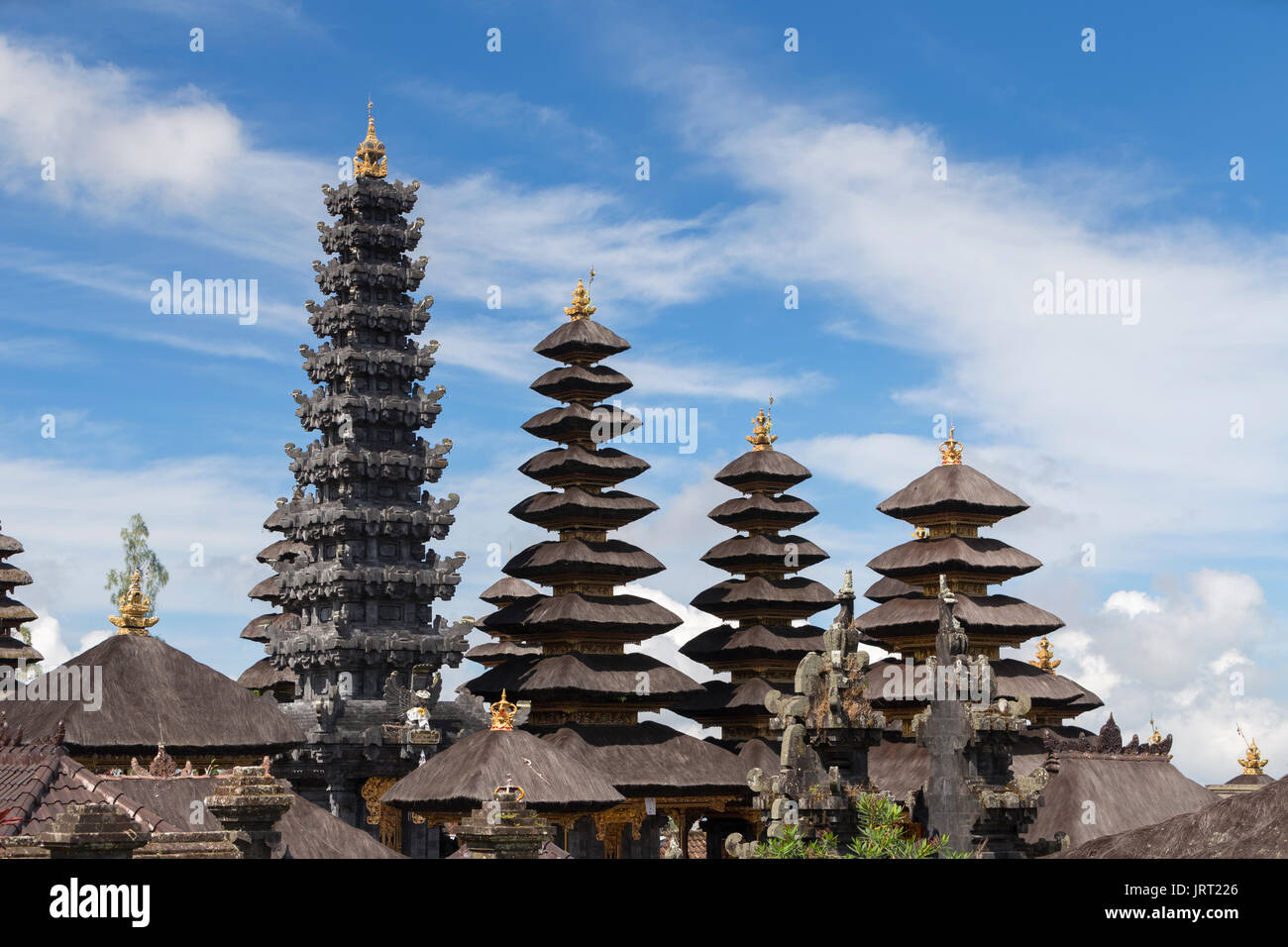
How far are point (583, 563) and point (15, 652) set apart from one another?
80.4 feet

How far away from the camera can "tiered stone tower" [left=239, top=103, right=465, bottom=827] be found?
45844mm

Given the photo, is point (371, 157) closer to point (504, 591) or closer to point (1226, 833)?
point (504, 591)

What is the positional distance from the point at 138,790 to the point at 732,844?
12245mm

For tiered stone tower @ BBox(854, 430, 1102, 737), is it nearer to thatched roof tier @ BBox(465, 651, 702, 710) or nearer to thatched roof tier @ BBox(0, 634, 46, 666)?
thatched roof tier @ BBox(465, 651, 702, 710)

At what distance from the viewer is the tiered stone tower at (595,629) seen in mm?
44688

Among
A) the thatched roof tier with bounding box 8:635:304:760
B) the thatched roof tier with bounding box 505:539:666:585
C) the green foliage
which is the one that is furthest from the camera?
the thatched roof tier with bounding box 505:539:666:585

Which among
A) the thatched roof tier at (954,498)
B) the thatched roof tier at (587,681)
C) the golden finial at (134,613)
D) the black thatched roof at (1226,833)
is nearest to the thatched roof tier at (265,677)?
the thatched roof tier at (587,681)

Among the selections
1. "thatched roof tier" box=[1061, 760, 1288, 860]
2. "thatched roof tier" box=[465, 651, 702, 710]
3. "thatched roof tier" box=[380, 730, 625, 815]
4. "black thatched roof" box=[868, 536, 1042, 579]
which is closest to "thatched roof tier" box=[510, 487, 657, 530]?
"thatched roof tier" box=[465, 651, 702, 710]

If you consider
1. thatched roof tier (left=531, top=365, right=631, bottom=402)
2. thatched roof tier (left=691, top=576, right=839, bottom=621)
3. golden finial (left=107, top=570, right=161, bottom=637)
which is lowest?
golden finial (left=107, top=570, right=161, bottom=637)

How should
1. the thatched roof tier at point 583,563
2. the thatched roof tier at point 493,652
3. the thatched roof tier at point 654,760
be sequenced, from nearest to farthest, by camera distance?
1. the thatched roof tier at point 654,760
2. the thatched roof tier at point 583,563
3. the thatched roof tier at point 493,652

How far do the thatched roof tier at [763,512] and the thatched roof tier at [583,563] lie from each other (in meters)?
5.45

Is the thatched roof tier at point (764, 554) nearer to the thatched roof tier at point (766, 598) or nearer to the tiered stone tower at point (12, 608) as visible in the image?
the thatched roof tier at point (766, 598)

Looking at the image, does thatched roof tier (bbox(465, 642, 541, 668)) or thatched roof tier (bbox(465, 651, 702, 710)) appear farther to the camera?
thatched roof tier (bbox(465, 642, 541, 668))

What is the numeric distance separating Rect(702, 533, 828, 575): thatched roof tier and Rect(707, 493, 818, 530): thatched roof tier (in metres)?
0.43
